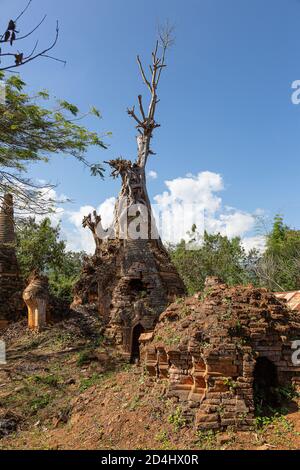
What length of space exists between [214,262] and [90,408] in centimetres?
2096

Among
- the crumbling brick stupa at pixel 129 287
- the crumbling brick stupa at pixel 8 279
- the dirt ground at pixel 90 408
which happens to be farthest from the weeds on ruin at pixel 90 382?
the crumbling brick stupa at pixel 8 279

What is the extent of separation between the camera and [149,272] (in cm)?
1395

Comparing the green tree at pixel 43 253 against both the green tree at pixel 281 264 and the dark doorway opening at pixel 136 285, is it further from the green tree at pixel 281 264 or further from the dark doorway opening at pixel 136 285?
the green tree at pixel 281 264

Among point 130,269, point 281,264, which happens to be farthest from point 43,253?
point 281,264

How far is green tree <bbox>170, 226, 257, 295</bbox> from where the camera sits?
28.3 meters

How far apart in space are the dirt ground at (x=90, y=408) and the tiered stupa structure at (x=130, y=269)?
1.10m

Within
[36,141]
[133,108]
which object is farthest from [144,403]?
[133,108]

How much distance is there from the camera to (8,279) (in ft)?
55.1

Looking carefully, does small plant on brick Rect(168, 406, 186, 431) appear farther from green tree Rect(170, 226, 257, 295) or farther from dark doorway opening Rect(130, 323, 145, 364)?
green tree Rect(170, 226, 257, 295)

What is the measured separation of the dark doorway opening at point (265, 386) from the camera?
6.94 m

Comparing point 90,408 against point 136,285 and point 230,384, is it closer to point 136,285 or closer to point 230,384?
point 230,384
